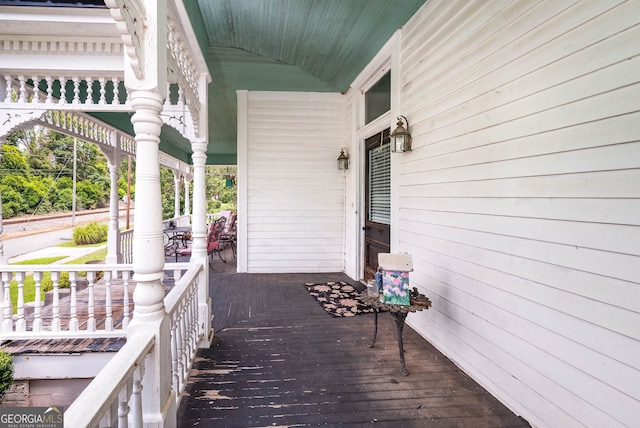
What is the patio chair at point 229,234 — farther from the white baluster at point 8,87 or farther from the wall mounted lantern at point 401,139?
the wall mounted lantern at point 401,139

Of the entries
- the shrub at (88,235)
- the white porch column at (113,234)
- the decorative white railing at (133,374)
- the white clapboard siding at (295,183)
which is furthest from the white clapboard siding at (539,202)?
the shrub at (88,235)

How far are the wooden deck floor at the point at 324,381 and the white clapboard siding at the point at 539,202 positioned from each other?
0.85ft

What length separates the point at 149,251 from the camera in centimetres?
139

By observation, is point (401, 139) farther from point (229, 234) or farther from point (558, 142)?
point (229, 234)

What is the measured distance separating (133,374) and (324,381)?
1.30 m

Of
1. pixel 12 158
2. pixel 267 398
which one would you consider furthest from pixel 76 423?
pixel 12 158

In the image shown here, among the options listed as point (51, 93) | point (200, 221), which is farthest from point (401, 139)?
point (51, 93)

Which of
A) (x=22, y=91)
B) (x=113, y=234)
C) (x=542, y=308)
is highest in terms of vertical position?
(x=22, y=91)

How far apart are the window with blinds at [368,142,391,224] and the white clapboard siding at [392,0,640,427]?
113cm

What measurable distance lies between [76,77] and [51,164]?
17101 millimetres

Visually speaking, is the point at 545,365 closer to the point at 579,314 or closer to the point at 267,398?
the point at 579,314

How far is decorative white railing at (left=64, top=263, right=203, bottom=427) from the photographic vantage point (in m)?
0.84

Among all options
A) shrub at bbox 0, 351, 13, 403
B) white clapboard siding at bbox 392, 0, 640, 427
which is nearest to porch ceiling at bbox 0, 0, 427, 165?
white clapboard siding at bbox 392, 0, 640, 427

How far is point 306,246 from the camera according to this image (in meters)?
5.23
